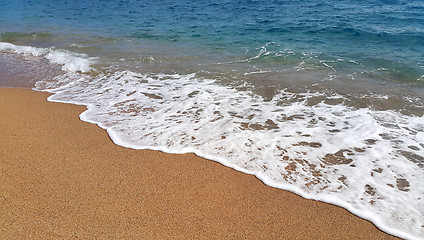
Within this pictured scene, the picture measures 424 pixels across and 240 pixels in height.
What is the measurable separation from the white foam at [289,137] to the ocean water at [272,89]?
2 centimetres

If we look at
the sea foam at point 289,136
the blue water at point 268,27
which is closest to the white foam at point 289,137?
the sea foam at point 289,136

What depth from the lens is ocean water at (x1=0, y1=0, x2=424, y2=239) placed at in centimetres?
382

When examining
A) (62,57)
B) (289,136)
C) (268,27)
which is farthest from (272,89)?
(268,27)

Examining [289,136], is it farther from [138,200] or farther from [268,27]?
[268,27]

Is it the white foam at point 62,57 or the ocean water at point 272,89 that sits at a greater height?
the white foam at point 62,57

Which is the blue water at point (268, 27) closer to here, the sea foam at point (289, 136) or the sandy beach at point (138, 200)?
the sea foam at point (289, 136)

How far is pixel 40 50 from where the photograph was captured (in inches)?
410

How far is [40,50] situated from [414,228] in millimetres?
11183

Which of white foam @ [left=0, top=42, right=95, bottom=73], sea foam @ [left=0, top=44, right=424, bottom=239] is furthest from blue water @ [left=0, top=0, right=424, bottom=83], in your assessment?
sea foam @ [left=0, top=44, right=424, bottom=239]

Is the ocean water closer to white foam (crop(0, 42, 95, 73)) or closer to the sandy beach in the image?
white foam (crop(0, 42, 95, 73))

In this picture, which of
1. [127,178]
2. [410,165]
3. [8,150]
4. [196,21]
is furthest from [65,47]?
[410,165]

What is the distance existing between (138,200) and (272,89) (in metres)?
4.39

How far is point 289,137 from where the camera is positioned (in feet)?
15.2

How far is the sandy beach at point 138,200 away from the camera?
293cm
